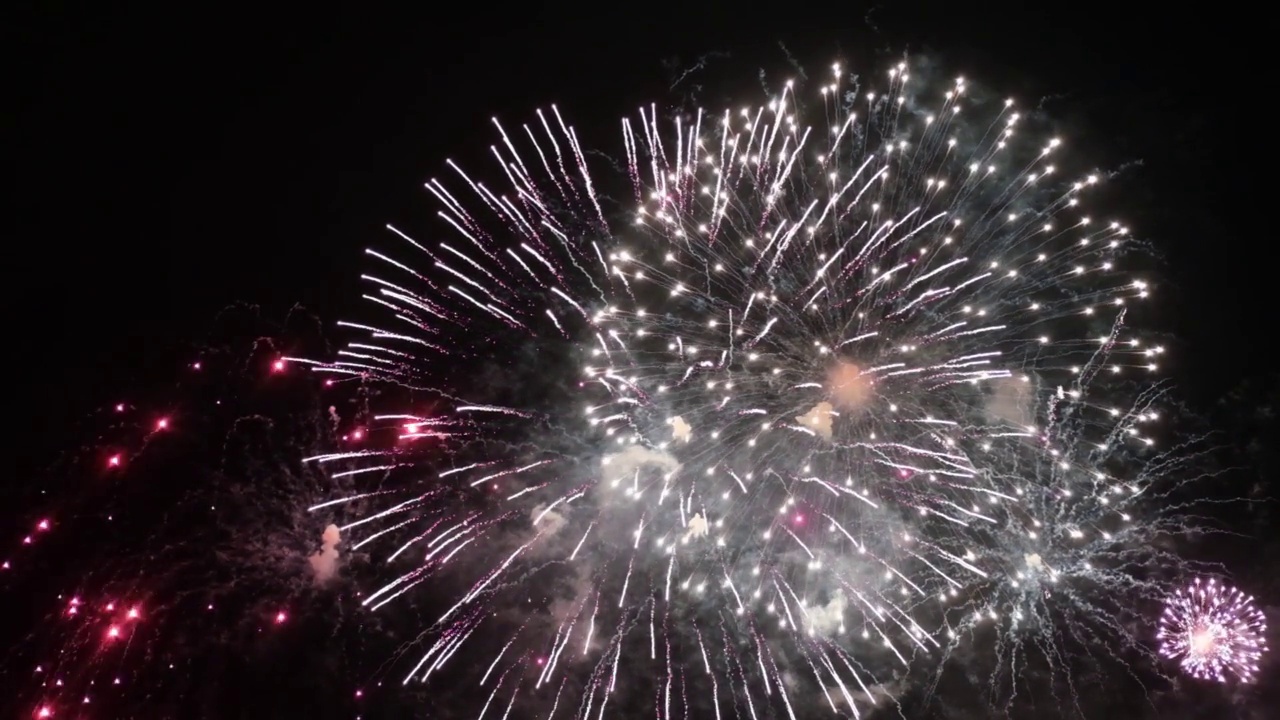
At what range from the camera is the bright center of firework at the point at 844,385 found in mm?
12625

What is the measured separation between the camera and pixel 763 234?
12.4 meters

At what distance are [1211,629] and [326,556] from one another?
16870mm

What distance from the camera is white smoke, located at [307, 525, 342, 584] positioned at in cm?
1456

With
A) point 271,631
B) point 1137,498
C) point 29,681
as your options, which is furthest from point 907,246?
point 29,681

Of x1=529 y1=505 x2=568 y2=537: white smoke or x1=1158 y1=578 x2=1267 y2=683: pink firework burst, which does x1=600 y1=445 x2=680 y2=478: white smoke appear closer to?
x1=529 y1=505 x2=568 y2=537: white smoke

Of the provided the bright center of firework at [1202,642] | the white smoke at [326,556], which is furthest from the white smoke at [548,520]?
the bright center of firework at [1202,642]

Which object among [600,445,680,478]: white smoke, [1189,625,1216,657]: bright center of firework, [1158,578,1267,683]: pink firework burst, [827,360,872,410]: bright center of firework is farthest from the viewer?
[600,445,680,478]: white smoke

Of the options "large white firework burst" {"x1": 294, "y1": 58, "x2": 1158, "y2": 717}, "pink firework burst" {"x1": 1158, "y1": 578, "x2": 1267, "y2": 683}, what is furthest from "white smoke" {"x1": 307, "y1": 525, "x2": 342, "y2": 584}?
"pink firework burst" {"x1": 1158, "y1": 578, "x2": 1267, "y2": 683}

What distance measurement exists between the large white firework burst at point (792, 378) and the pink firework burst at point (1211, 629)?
200cm

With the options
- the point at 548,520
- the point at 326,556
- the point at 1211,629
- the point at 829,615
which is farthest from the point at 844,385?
the point at 326,556

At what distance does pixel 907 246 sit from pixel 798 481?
453cm

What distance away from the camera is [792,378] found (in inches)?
501

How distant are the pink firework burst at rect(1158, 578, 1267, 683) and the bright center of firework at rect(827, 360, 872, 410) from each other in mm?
6776

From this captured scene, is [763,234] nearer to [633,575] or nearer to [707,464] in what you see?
[707,464]
